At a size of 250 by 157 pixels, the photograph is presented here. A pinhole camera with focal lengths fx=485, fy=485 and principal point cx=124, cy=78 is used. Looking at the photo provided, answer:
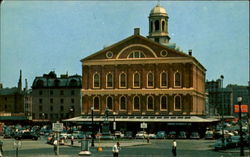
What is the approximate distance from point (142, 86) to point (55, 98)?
52.8 metres

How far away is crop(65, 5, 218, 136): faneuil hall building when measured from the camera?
288ft

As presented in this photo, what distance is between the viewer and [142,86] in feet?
296

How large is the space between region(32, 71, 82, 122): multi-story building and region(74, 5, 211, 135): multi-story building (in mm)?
43636

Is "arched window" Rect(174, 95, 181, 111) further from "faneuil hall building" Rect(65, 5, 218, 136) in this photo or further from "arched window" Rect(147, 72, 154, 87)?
"arched window" Rect(147, 72, 154, 87)

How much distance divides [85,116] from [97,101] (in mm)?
3741

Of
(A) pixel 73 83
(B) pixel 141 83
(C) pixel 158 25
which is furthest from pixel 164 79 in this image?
(A) pixel 73 83

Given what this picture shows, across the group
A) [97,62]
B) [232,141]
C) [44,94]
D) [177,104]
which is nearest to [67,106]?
[44,94]

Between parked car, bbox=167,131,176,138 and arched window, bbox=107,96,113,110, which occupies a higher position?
arched window, bbox=107,96,113,110

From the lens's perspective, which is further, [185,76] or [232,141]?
[185,76]

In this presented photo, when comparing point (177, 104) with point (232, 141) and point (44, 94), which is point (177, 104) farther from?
point (44, 94)

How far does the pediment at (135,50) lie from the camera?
89438 millimetres

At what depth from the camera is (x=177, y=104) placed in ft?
290

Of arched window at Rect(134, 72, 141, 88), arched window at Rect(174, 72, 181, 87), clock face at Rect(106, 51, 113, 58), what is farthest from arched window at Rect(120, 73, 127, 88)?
arched window at Rect(174, 72, 181, 87)

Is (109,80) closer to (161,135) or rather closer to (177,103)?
(177,103)
